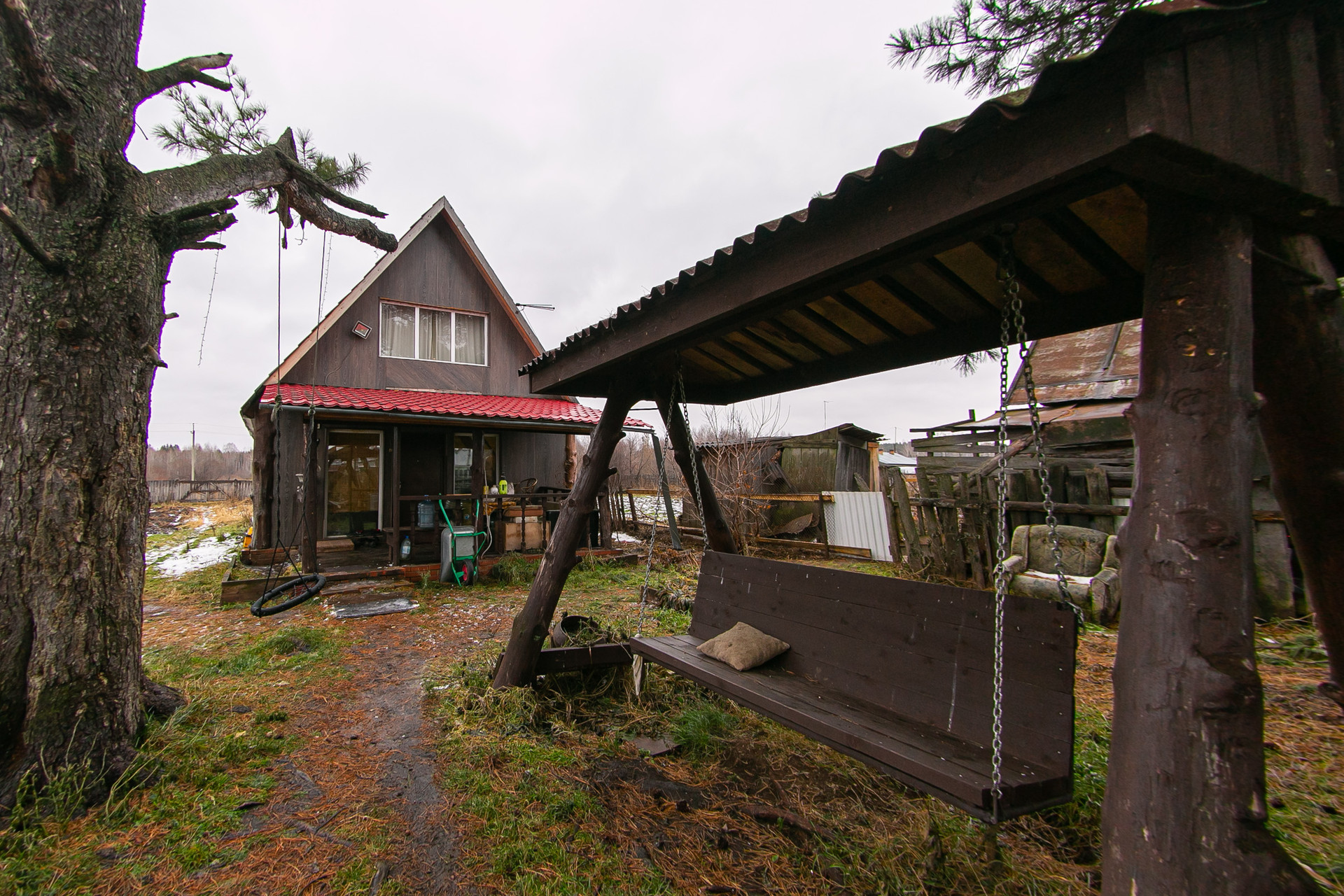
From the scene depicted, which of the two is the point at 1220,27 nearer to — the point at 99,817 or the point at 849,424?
the point at 99,817

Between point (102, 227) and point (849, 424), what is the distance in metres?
12.6

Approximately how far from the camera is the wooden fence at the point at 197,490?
1009 inches

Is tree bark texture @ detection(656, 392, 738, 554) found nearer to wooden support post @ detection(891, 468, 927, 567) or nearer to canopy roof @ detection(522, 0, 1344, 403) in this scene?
canopy roof @ detection(522, 0, 1344, 403)

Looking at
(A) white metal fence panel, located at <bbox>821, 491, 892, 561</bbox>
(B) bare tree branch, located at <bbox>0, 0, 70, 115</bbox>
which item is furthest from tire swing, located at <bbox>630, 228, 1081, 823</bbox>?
(A) white metal fence panel, located at <bbox>821, 491, 892, 561</bbox>

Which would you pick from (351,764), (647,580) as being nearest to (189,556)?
(351,764)

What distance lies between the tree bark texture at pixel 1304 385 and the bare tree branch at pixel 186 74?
215 inches

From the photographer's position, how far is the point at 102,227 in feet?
10.6

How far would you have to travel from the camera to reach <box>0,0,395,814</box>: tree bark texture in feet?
9.36

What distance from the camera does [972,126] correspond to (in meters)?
1.61

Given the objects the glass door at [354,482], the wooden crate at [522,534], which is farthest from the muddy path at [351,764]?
the glass door at [354,482]

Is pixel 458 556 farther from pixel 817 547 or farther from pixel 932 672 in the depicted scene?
pixel 932 672

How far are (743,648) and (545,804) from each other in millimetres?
1315

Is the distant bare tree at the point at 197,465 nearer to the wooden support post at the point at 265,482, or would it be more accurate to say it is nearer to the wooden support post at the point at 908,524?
the wooden support post at the point at 265,482

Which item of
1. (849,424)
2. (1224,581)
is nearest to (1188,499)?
(1224,581)
